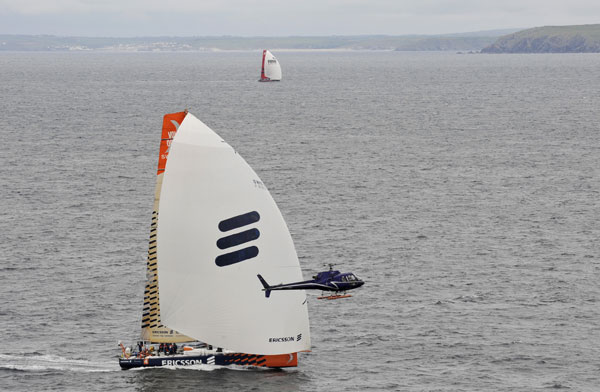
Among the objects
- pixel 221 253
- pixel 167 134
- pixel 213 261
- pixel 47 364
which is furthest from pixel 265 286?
pixel 47 364

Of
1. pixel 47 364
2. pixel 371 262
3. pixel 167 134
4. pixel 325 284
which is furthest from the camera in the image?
pixel 371 262

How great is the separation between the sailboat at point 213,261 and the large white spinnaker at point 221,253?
6 cm

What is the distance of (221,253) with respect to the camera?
55.1 metres

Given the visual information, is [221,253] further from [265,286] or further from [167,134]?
[167,134]

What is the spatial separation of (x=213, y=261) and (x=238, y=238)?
6.58 ft

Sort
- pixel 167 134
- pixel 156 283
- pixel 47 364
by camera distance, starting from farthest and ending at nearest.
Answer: pixel 47 364 → pixel 156 283 → pixel 167 134

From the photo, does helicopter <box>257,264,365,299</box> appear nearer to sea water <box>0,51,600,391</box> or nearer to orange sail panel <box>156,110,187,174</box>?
sea water <box>0,51,600,391</box>

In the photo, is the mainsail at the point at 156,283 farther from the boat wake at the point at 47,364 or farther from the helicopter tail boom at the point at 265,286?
the helicopter tail boom at the point at 265,286

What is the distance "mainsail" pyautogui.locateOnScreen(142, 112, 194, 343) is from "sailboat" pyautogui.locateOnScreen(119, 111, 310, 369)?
6 centimetres

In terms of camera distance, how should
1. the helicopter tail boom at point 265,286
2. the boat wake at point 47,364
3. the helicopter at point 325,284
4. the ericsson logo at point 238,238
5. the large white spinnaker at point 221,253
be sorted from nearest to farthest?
the large white spinnaker at point 221,253, the ericsson logo at point 238,238, the helicopter at point 325,284, the helicopter tail boom at point 265,286, the boat wake at point 47,364

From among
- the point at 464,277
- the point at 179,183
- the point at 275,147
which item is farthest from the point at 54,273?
the point at 275,147

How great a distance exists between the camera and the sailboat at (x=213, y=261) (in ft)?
178

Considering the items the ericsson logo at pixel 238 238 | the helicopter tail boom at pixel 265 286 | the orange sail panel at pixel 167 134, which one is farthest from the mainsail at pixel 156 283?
the helicopter tail boom at pixel 265 286

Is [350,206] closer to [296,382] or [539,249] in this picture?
[539,249]
